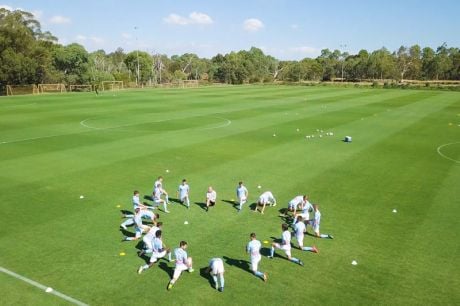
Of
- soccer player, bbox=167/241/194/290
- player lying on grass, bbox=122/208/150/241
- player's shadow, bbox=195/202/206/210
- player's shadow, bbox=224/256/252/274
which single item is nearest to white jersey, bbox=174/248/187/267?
soccer player, bbox=167/241/194/290

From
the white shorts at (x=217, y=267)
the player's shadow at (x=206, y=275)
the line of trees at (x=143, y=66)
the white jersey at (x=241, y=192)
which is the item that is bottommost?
→ the player's shadow at (x=206, y=275)

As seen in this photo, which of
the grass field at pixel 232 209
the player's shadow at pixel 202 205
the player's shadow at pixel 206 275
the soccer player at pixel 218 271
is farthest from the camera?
the player's shadow at pixel 202 205

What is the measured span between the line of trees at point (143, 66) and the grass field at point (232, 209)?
57.8 m

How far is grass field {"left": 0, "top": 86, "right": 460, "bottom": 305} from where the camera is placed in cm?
1390

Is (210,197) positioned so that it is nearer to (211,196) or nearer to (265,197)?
(211,196)

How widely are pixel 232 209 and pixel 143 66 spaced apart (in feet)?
446

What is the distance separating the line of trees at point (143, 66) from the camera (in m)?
94.8

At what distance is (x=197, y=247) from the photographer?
1670cm

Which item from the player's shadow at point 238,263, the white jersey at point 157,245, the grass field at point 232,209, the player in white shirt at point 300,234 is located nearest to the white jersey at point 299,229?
the player in white shirt at point 300,234

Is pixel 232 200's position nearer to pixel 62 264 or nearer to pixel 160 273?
pixel 160 273

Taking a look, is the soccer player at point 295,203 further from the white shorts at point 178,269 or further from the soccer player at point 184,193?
the white shorts at point 178,269

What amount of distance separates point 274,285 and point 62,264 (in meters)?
7.87

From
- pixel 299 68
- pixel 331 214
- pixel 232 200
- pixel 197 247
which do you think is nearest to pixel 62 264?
pixel 197 247

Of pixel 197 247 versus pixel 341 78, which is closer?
pixel 197 247
